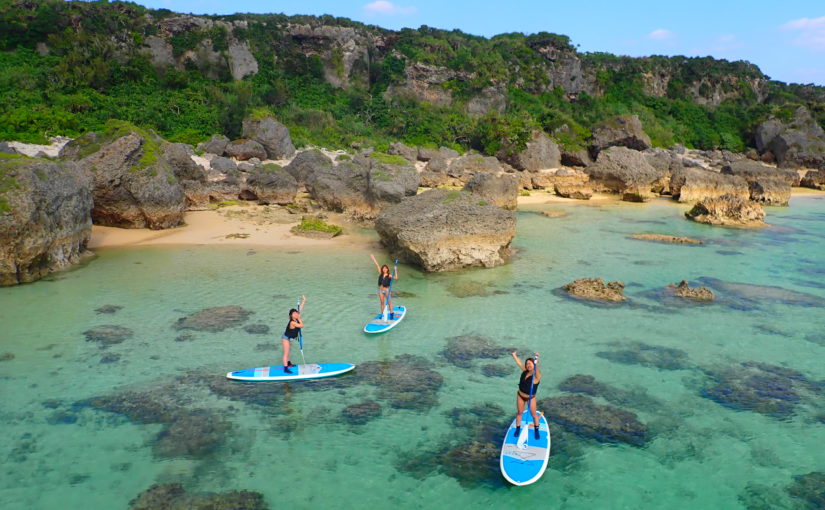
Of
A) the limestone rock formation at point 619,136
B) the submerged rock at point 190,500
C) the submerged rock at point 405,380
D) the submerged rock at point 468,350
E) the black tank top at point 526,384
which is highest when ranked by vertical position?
the limestone rock formation at point 619,136

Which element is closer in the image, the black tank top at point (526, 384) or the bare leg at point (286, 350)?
the black tank top at point (526, 384)

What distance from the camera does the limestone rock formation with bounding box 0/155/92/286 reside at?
15414 mm

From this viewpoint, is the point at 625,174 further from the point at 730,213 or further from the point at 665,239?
the point at 665,239

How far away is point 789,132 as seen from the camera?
52.9 m

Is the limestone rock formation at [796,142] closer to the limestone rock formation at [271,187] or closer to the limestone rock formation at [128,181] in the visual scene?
the limestone rock formation at [271,187]

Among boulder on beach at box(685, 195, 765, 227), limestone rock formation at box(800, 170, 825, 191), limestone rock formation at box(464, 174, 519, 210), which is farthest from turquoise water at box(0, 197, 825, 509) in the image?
limestone rock formation at box(800, 170, 825, 191)

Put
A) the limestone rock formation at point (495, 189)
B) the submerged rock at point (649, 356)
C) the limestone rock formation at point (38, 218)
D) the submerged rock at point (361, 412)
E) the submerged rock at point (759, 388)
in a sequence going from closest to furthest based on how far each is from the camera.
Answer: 1. the submerged rock at point (361, 412)
2. the submerged rock at point (759, 388)
3. the submerged rock at point (649, 356)
4. the limestone rock formation at point (38, 218)
5. the limestone rock formation at point (495, 189)

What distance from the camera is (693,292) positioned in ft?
53.2

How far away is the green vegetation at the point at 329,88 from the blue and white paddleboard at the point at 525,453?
64.8 ft

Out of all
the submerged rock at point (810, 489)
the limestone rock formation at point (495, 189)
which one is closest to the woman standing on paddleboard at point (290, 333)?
the submerged rock at point (810, 489)

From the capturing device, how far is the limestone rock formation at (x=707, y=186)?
3622 cm

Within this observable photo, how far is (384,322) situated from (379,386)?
3.01 m

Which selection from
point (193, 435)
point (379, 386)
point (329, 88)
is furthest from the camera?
point (329, 88)

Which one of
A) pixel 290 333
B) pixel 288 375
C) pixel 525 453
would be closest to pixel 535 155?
pixel 290 333
